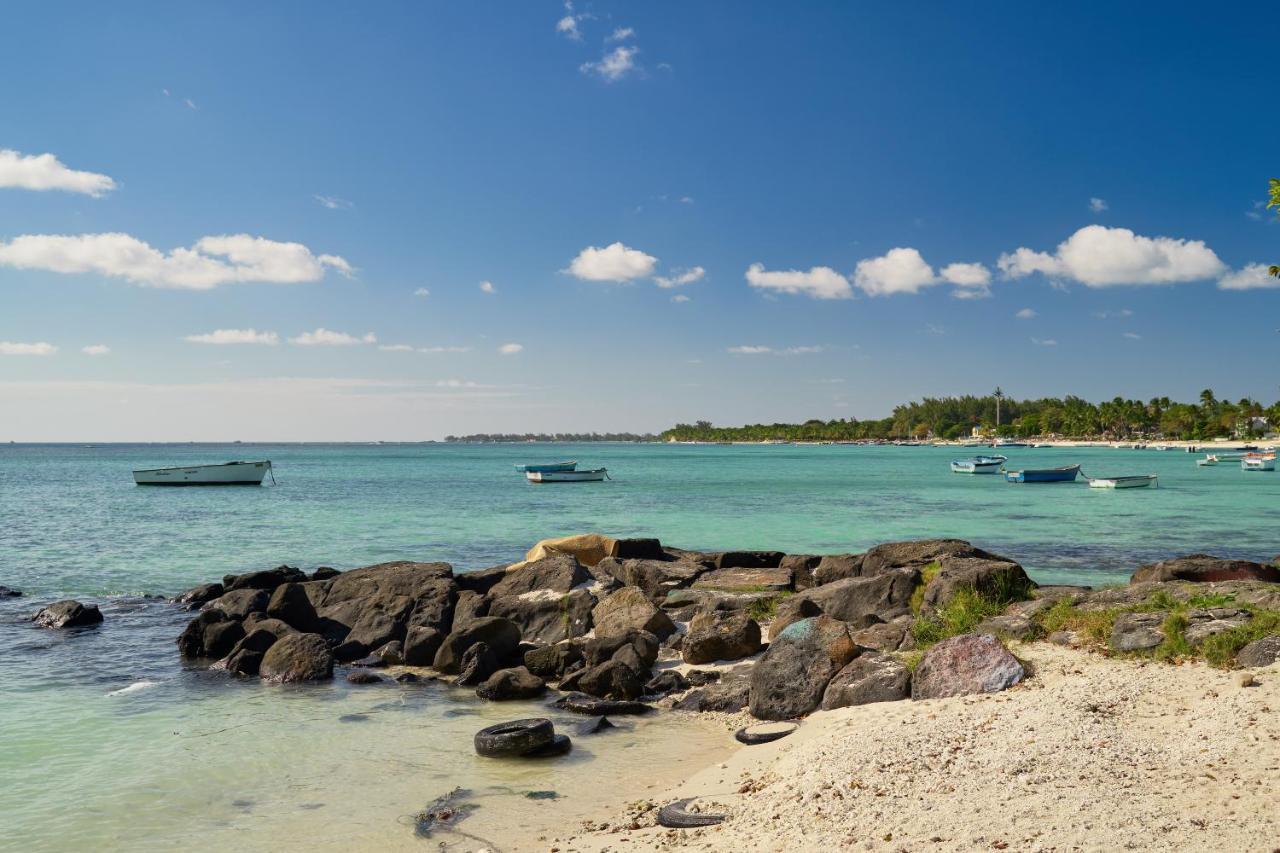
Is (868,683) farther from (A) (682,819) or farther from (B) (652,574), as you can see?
(B) (652,574)

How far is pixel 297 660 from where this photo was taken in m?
15.0

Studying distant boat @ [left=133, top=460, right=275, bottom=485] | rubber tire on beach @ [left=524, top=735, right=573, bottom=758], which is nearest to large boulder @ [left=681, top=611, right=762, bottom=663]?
rubber tire on beach @ [left=524, top=735, right=573, bottom=758]

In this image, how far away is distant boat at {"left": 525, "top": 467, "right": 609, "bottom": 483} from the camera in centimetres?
9081

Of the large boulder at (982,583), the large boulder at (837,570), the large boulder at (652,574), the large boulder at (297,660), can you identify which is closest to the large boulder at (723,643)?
the large boulder at (982,583)

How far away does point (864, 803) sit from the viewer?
734cm

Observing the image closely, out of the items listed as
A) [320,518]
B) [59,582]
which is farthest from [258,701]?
[320,518]

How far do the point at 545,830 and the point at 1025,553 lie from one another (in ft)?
90.0

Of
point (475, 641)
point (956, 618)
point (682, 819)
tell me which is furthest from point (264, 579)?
point (682, 819)

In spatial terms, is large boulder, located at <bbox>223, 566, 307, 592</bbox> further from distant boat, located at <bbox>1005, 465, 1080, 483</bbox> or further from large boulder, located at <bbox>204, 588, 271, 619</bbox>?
distant boat, located at <bbox>1005, 465, 1080, 483</bbox>

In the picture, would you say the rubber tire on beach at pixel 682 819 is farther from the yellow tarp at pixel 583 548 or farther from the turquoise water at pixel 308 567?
the yellow tarp at pixel 583 548

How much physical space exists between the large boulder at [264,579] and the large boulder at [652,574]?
8159mm

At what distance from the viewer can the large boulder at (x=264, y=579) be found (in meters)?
22.3

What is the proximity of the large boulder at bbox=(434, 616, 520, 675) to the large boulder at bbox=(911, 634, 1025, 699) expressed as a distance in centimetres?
736

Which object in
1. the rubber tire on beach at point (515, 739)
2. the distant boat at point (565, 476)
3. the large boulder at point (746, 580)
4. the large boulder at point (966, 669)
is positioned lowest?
the distant boat at point (565, 476)
